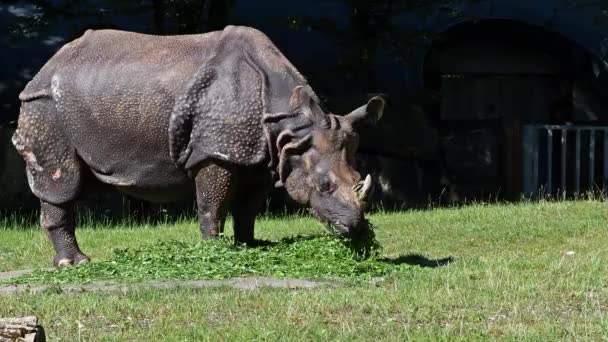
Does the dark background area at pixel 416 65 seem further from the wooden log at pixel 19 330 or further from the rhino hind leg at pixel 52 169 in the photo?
the wooden log at pixel 19 330

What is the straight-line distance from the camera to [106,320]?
26.8 feet

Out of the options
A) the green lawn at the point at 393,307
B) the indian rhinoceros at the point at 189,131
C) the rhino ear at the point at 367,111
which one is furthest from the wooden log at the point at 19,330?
the rhino ear at the point at 367,111

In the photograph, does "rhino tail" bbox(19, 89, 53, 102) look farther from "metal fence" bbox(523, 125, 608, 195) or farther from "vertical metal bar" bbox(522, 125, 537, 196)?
"vertical metal bar" bbox(522, 125, 537, 196)

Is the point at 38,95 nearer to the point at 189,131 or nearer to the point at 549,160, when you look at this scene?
the point at 189,131

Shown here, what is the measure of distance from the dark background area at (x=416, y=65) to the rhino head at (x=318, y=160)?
6.94 metres

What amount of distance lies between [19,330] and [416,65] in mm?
14318

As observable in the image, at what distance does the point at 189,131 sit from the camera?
10625mm

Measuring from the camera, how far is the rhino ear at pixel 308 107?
10445mm

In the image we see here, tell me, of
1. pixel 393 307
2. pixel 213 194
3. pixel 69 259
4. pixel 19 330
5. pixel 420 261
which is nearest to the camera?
pixel 19 330

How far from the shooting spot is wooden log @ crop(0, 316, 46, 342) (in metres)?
6.31

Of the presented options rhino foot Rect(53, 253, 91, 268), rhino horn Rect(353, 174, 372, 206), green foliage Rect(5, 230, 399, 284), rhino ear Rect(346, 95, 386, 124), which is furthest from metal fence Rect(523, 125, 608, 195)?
rhino foot Rect(53, 253, 91, 268)

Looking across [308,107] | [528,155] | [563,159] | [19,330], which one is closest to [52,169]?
[308,107]

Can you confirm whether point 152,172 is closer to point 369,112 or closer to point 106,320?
point 369,112

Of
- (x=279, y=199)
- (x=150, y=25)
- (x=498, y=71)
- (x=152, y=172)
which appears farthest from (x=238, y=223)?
(x=498, y=71)
